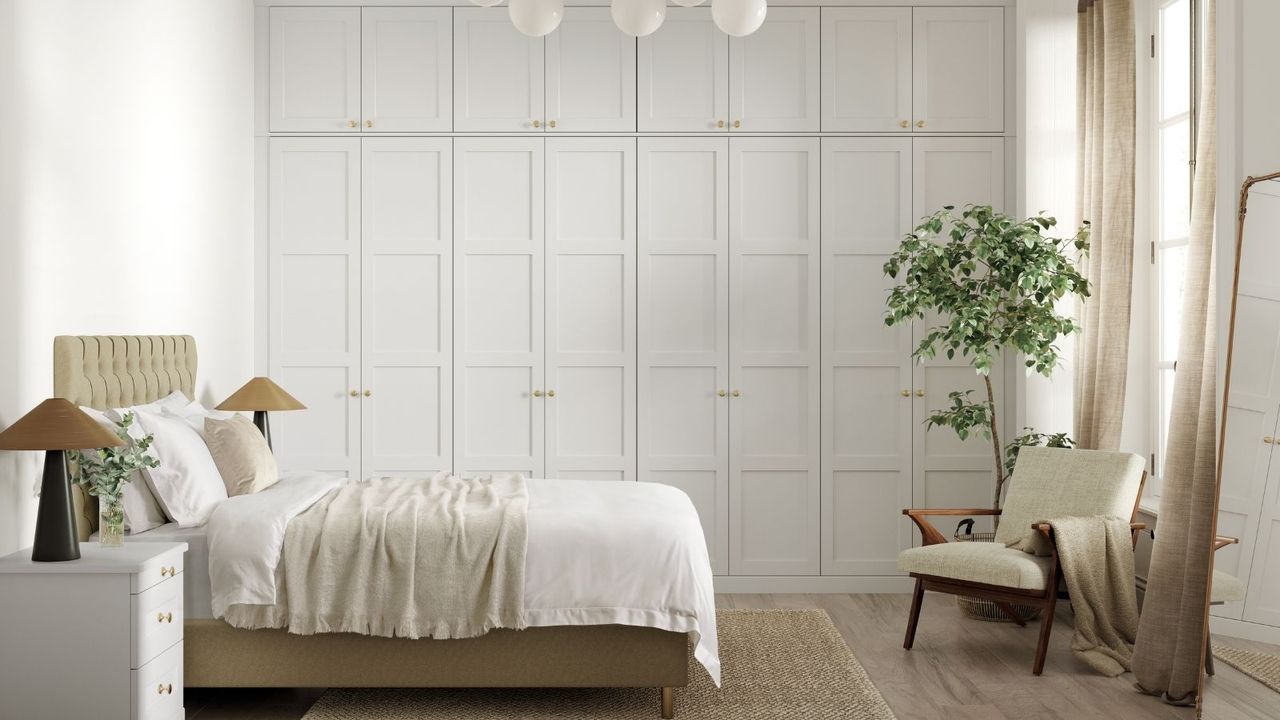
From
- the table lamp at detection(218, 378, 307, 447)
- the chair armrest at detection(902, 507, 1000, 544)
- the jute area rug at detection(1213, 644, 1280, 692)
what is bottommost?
the jute area rug at detection(1213, 644, 1280, 692)

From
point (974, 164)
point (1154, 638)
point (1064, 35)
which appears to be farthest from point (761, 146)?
point (1154, 638)

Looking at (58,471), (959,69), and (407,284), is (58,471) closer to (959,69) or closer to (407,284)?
(407,284)

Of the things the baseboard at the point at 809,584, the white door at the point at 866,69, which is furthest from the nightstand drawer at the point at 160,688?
the white door at the point at 866,69

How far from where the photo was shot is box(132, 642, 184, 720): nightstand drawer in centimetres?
269

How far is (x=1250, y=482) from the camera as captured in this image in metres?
2.85

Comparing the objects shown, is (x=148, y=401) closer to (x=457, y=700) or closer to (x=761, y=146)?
(x=457, y=700)

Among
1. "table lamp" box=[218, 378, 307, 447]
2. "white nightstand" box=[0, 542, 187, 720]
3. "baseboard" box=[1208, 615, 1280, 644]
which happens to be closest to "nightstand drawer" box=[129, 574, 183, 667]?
"white nightstand" box=[0, 542, 187, 720]

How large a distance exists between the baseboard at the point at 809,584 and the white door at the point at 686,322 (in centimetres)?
18

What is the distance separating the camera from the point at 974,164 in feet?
16.6

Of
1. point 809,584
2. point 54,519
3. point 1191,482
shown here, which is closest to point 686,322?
point 809,584

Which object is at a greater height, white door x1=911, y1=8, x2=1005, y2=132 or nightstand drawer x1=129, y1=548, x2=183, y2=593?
white door x1=911, y1=8, x2=1005, y2=132

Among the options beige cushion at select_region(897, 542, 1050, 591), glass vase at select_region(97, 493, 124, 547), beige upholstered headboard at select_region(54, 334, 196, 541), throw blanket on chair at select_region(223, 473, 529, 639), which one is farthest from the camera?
beige cushion at select_region(897, 542, 1050, 591)

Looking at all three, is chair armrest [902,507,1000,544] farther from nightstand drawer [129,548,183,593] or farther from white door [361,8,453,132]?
white door [361,8,453,132]

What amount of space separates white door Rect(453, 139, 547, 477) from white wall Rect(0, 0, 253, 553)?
1096mm
